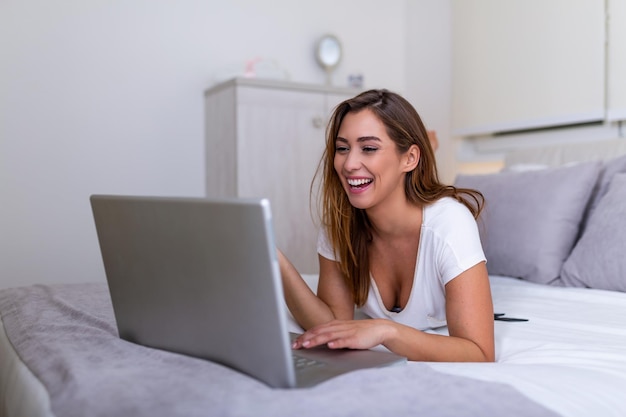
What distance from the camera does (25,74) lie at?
307 centimetres

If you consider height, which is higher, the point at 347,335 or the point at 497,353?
the point at 347,335

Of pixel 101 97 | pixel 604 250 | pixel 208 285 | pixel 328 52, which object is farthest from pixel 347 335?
pixel 328 52

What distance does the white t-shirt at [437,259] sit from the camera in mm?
1404

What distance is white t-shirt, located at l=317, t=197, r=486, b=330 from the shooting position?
140 centimetres

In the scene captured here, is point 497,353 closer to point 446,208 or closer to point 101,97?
point 446,208

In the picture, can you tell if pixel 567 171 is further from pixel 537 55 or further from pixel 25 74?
pixel 25 74

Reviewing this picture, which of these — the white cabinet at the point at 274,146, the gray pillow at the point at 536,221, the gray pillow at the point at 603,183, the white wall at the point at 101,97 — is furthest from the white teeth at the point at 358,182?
the white wall at the point at 101,97

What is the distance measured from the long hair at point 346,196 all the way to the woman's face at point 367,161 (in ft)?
0.07

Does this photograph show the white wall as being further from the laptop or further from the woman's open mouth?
the laptop

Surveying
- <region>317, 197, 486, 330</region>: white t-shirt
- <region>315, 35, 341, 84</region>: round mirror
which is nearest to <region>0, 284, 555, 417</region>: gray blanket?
<region>317, 197, 486, 330</region>: white t-shirt

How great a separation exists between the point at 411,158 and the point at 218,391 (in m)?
0.88

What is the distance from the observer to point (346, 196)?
1.69 m

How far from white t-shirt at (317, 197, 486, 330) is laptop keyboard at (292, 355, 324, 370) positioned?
0.44 metres

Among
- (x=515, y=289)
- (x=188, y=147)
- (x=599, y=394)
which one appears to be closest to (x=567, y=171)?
(x=515, y=289)
